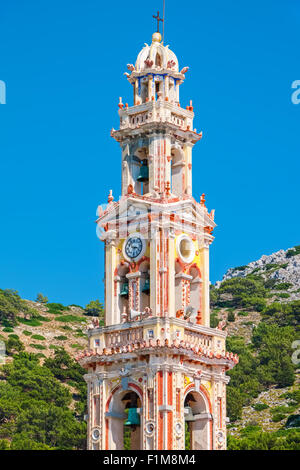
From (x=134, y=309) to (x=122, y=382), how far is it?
3192 mm

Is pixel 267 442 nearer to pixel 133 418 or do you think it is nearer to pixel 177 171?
pixel 177 171

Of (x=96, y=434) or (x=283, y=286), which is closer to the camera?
(x=96, y=434)

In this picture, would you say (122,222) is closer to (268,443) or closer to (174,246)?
(174,246)

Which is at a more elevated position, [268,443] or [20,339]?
[20,339]

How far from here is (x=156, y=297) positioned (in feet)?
170

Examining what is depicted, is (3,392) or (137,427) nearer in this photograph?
(137,427)

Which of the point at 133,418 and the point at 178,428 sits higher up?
the point at 133,418

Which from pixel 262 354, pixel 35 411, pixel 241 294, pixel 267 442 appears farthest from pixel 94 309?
pixel 267 442

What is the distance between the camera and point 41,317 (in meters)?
156

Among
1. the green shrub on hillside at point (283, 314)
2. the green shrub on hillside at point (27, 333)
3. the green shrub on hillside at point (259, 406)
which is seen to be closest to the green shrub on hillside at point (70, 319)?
the green shrub on hillside at point (27, 333)

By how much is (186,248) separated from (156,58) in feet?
29.8
